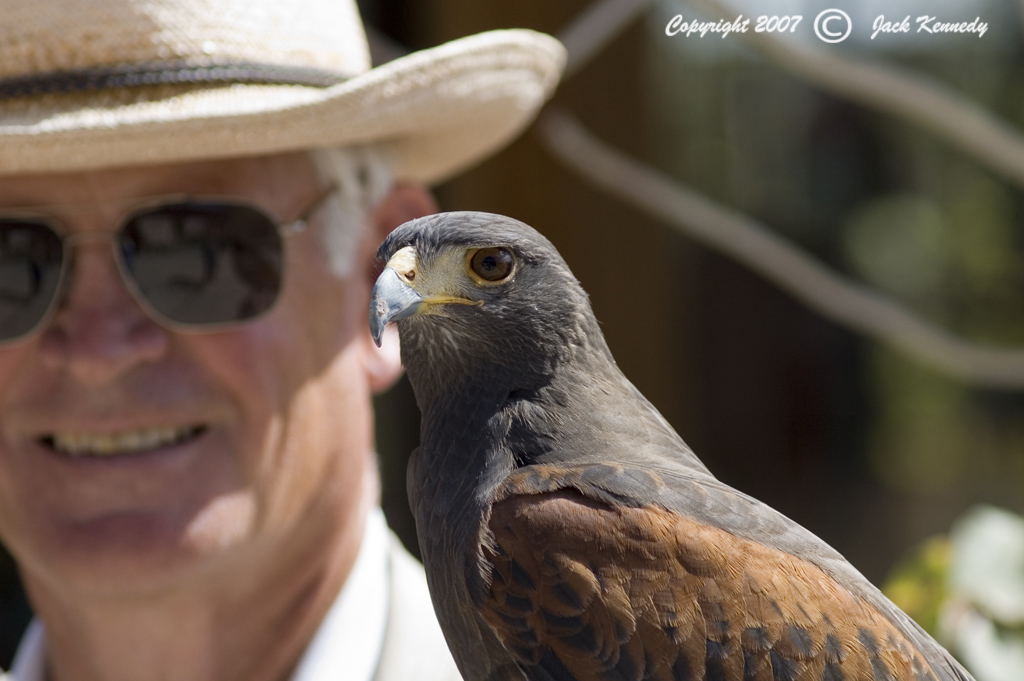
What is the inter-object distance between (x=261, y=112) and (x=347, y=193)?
519 millimetres

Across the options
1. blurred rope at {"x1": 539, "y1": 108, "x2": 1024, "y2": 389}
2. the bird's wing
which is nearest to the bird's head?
the bird's wing

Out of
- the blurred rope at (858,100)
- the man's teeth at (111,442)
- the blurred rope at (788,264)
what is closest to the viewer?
the man's teeth at (111,442)

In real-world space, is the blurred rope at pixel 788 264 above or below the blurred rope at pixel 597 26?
below

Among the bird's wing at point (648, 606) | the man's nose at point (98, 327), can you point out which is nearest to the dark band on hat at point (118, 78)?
the man's nose at point (98, 327)

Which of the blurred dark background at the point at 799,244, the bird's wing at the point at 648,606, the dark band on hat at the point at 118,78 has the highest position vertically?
→ the dark band on hat at the point at 118,78

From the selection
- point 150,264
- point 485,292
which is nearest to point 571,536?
point 485,292

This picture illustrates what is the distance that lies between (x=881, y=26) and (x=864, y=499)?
23.7ft

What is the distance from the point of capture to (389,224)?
9.66 ft

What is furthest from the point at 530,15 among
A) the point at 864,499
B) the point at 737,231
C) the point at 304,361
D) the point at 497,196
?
the point at 864,499

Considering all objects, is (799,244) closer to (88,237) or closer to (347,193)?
(347,193)

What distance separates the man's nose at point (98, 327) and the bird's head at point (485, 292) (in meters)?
0.95

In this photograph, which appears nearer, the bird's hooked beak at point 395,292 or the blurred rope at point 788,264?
the bird's hooked beak at point 395,292

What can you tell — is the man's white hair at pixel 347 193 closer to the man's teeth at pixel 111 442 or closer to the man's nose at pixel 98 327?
the man's nose at pixel 98 327

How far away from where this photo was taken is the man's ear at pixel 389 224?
291 centimetres
